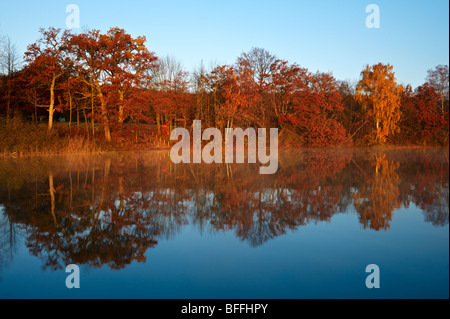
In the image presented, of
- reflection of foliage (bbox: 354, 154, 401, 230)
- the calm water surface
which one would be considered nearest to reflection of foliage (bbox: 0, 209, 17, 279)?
the calm water surface

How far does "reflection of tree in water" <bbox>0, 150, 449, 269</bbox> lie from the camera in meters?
4.84

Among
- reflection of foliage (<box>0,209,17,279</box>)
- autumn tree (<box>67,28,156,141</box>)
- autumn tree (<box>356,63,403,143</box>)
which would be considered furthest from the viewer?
autumn tree (<box>356,63,403,143</box>)

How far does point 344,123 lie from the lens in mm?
31719

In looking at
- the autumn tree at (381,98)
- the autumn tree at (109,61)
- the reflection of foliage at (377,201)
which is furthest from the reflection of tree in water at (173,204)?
the autumn tree at (381,98)

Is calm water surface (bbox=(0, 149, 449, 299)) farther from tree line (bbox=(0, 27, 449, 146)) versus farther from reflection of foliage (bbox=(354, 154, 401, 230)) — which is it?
tree line (bbox=(0, 27, 449, 146))

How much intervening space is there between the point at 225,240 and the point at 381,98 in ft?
91.6

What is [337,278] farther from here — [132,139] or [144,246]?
[132,139]

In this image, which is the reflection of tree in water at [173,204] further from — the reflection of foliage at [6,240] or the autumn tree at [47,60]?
the autumn tree at [47,60]

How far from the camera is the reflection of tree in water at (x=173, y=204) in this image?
4.84 metres

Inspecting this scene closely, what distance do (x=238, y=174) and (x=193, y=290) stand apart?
849 centimetres

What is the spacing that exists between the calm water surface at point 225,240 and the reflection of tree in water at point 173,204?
22 millimetres

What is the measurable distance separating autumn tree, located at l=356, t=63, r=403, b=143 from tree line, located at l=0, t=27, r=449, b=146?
0.08m

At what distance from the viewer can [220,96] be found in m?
30.8

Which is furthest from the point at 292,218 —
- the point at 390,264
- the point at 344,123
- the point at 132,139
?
the point at 344,123
